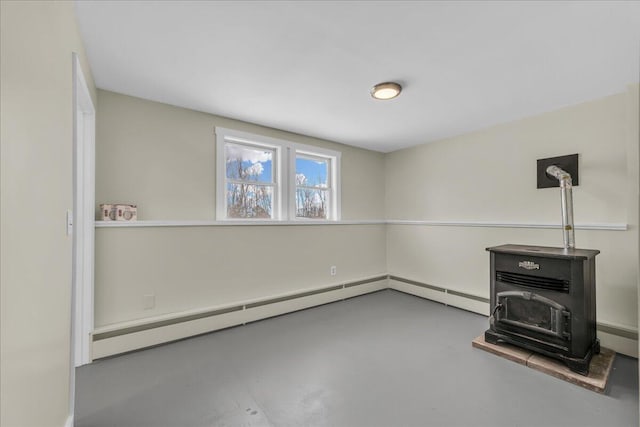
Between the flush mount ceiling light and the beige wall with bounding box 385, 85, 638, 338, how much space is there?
55.4 inches

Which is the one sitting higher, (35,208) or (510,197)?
(510,197)

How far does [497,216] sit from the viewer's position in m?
3.24

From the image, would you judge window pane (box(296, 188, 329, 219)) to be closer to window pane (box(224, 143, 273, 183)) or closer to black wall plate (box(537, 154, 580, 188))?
window pane (box(224, 143, 273, 183))

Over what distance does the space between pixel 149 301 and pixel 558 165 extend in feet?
13.4

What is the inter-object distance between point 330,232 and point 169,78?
2.51 m

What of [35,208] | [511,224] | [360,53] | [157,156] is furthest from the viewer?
[511,224]

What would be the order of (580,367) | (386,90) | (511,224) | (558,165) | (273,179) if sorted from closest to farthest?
(580,367) < (386,90) < (558,165) < (511,224) < (273,179)

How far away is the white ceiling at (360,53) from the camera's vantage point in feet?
4.94

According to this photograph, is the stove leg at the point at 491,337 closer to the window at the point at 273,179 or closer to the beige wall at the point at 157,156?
the window at the point at 273,179

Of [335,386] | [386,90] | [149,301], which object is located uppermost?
[386,90]

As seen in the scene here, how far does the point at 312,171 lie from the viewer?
3898 millimetres

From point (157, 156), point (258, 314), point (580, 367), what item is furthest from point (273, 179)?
point (580, 367)

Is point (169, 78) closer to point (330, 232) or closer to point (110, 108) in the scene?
→ point (110, 108)

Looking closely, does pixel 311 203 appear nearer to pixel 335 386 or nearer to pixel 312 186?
pixel 312 186
